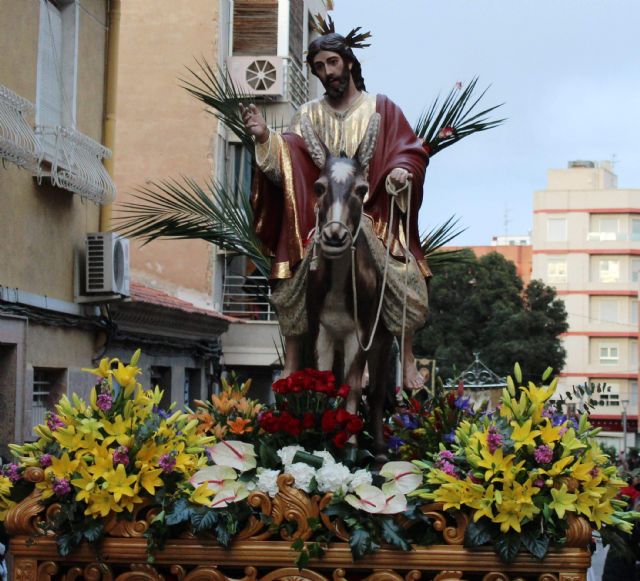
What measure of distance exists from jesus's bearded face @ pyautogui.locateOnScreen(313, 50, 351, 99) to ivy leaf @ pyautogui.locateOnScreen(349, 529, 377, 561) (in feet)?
8.31

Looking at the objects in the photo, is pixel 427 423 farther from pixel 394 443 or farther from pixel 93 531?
pixel 93 531

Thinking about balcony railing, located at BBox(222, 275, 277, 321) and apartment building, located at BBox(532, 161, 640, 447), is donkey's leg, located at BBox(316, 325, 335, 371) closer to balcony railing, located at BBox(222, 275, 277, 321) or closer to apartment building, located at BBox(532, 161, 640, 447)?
balcony railing, located at BBox(222, 275, 277, 321)

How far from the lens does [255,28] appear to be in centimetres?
→ 2616

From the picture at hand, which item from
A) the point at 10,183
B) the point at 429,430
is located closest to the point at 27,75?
the point at 10,183

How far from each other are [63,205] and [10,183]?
1.73 m

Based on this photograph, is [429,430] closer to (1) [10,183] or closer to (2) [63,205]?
(1) [10,183]

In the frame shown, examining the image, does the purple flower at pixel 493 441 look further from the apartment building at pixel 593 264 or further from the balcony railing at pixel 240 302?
the apartment building at pixel 593 264

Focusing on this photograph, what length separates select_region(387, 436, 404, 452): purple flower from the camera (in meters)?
7.22

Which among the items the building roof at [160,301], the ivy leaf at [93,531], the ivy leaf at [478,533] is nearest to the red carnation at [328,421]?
the ivy leaf at [478,533]

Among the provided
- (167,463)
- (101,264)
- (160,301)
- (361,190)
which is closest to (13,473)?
(167,463)

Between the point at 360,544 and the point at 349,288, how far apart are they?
5.14 feet

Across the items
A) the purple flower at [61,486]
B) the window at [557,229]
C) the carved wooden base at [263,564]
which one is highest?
the window at [557,229]

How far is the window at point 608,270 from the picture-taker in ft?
248

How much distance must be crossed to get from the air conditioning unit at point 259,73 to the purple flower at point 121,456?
19.8 metres
